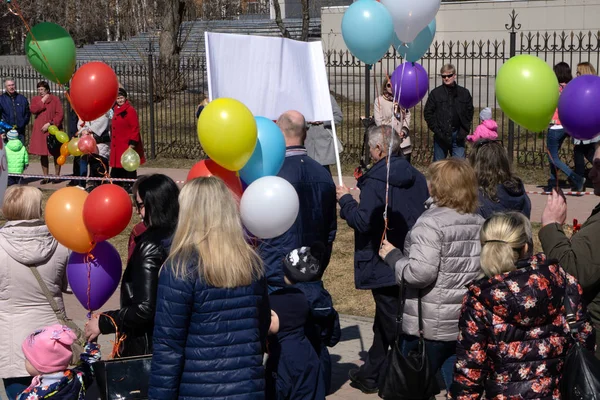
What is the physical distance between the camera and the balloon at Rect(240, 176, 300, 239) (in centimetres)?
437

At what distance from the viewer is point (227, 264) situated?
371 centimetres

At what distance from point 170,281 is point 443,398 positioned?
2854mm

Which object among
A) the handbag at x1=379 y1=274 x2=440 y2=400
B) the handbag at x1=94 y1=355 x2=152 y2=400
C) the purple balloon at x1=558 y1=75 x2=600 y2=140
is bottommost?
the handbag at x1=379 y1=274 x2=440 y2=400

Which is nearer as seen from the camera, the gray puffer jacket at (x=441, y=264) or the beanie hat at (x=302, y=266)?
the beanie hat at (x=302, y=266)

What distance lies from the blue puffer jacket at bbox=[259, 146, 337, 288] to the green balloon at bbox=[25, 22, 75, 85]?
1.46 metres

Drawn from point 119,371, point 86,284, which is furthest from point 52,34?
point 119,371

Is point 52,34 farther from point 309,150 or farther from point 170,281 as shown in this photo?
point 309,150

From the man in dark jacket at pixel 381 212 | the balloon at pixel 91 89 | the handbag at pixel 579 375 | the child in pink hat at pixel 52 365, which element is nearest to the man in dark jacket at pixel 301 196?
the man in dark jacket at pixel 381 212

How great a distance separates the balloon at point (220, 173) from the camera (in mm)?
4910

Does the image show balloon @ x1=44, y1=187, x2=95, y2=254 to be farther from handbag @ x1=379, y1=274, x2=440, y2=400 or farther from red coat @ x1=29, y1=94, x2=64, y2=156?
red coat @ x1=29, y1=94, x2=64, y2=156

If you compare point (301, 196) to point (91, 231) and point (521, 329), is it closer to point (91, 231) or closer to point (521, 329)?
point (91, 231)

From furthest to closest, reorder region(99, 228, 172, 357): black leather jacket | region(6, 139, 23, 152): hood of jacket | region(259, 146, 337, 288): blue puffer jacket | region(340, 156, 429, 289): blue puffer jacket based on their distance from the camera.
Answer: region(6, 139, 23, 152): hood of jacket < region(340, 156, 429, 289): blue puffer jacket < region(259, 146, 337, 288): blue puffer jacket < region(99, 228, 172, 357): black leather jacket

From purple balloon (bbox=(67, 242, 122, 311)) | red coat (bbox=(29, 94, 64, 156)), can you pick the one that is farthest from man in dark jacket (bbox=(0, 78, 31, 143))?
purple balloon (bbox=(67, 242, 122, 311))

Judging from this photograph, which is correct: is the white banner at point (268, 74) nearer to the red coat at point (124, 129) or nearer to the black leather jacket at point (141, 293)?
the black leather jacket at point (141, 293)
